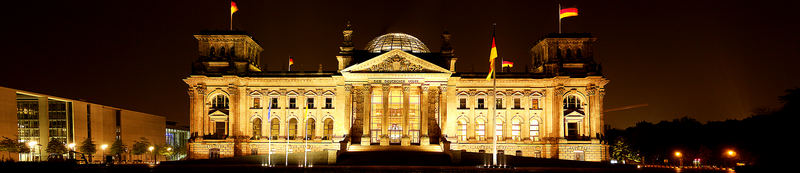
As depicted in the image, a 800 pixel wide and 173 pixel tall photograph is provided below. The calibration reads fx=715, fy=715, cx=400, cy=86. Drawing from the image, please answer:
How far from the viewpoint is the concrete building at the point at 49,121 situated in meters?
83.2

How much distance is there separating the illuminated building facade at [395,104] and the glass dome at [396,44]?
454 centimetres

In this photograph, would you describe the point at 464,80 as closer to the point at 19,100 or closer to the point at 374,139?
the point at 374,139

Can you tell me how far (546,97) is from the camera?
81.2 metres

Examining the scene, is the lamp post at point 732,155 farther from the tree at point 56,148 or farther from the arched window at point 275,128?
the tree at point 56,148

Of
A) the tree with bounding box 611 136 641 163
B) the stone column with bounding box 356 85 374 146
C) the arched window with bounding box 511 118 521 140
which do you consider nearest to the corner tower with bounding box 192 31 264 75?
the stone column with bounding box 356 85 374 146

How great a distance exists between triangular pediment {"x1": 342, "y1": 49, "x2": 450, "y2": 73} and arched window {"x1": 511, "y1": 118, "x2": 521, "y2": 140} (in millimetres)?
11759

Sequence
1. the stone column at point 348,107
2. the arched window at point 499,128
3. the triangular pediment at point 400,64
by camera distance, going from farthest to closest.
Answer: the arched window at point 499,128, the stone column at point 348,107, the triangular pediment at point 400,64

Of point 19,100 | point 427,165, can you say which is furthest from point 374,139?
point 19,100

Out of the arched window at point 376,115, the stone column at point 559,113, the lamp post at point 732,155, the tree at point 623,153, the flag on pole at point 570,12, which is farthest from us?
the tree at point 623,153

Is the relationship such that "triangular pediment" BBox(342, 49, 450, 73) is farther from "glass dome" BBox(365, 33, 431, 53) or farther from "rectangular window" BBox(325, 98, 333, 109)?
"glass dome" BBox(365, 33, 431, 53)

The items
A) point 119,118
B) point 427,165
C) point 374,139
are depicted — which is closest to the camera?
point 427,165

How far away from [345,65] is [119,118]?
4891 centimetres

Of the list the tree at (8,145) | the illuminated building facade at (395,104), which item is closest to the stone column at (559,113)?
the illuminated building facade at (395,104)

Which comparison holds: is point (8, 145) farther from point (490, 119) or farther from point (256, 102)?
point (490, 119)
